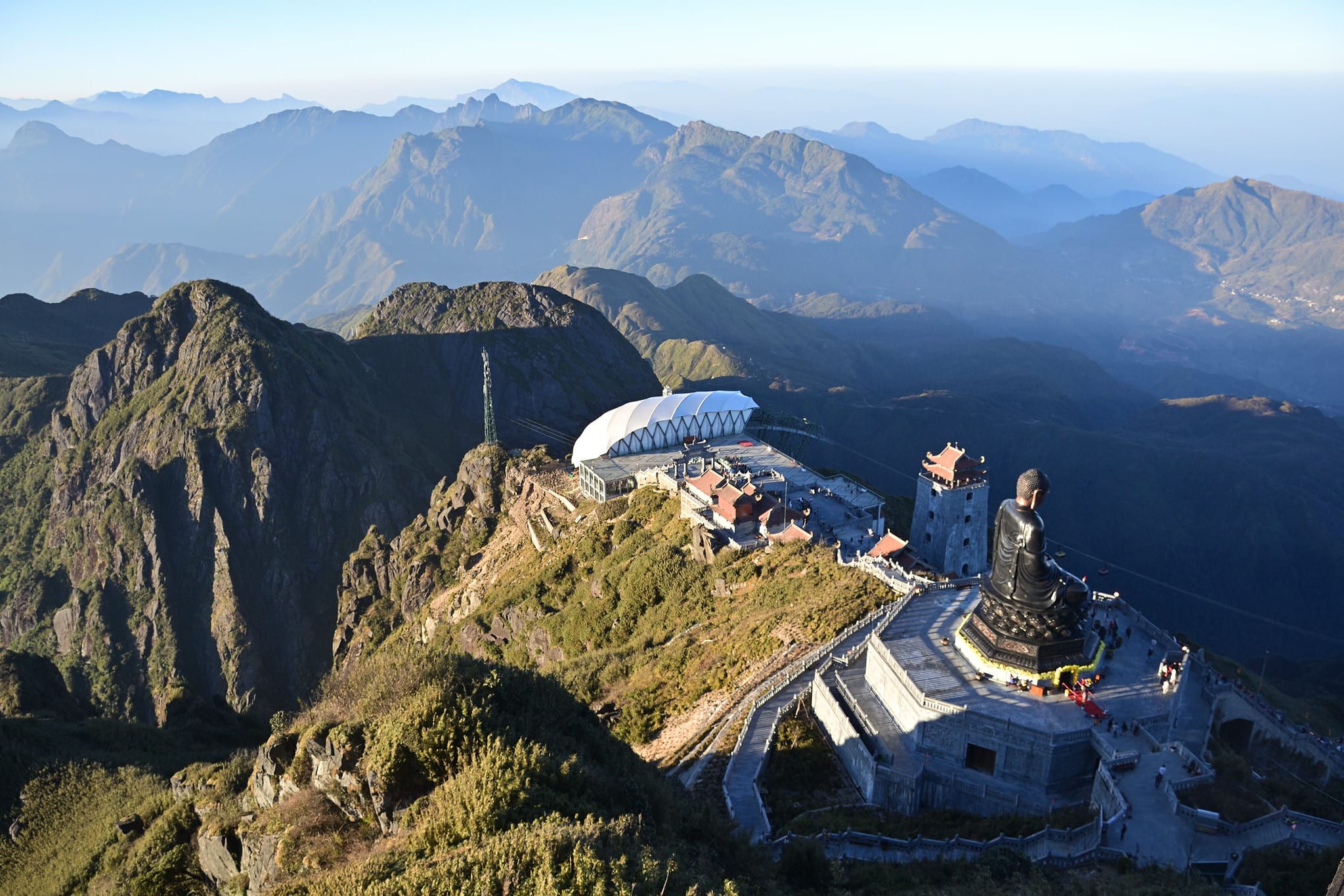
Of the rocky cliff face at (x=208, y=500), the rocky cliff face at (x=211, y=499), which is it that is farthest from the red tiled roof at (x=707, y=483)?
the rocky cliff face at (x=208, y=500)

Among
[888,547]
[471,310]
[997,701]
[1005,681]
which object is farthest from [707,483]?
[471,310]

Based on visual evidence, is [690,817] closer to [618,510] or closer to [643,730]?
[643,730]

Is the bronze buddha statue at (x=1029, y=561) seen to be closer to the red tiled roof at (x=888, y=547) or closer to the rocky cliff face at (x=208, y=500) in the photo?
the red tiled roof at (x=888, y=547)

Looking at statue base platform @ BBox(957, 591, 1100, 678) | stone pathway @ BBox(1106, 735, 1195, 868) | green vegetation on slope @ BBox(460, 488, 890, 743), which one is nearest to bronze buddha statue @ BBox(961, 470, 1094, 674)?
statue base platform @ BBox(957, 591, 1100, 678)

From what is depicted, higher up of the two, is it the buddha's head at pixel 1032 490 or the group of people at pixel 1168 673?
the buddha's head at pixel 1032 490

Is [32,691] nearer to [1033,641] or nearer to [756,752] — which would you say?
[756,752]

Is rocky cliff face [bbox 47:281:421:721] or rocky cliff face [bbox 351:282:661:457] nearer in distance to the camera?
rocky cliff face [bbox 47:281:421:721]

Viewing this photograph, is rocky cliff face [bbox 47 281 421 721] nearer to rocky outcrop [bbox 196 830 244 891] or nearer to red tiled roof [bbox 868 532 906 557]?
rocky outcrop [bbox 196 830 244 891]
